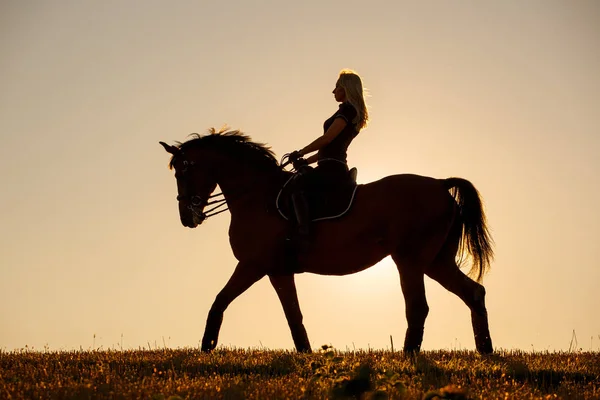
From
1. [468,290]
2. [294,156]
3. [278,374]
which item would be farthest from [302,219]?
[278,374]

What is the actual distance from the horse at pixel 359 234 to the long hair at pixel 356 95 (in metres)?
0.99

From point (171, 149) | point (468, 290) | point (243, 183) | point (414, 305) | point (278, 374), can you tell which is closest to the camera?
point (278, 374)

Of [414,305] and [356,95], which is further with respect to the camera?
[356,95]

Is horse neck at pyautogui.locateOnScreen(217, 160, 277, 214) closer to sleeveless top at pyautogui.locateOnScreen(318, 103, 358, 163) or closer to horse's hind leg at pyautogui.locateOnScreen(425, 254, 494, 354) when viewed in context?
sleeveless top at pyautogui.locateOnScreen(318, 103, 358, 163)

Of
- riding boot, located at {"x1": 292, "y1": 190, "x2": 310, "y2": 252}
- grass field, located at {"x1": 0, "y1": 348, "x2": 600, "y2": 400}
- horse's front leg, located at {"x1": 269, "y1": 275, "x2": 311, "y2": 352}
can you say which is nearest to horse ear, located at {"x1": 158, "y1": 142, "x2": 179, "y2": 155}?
riding boot, located at {"x1": 292, "y1": 190, "x2": 310, "y2": 252}

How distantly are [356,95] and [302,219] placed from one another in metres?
2.12

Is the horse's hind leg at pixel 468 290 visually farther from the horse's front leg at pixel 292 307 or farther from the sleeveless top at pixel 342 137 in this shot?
the sleeveless top at pixel 342 137

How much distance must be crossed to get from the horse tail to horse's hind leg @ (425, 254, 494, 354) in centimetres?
29

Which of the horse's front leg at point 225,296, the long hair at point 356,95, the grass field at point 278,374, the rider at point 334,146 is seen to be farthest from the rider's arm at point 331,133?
the grass field at point 278,374

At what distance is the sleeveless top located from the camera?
1327 cm

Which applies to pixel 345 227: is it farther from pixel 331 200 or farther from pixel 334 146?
pixel 334 146

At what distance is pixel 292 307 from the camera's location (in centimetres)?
1359

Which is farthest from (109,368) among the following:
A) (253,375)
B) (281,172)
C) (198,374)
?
(281,172)

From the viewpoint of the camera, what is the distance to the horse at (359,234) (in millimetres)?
12922
